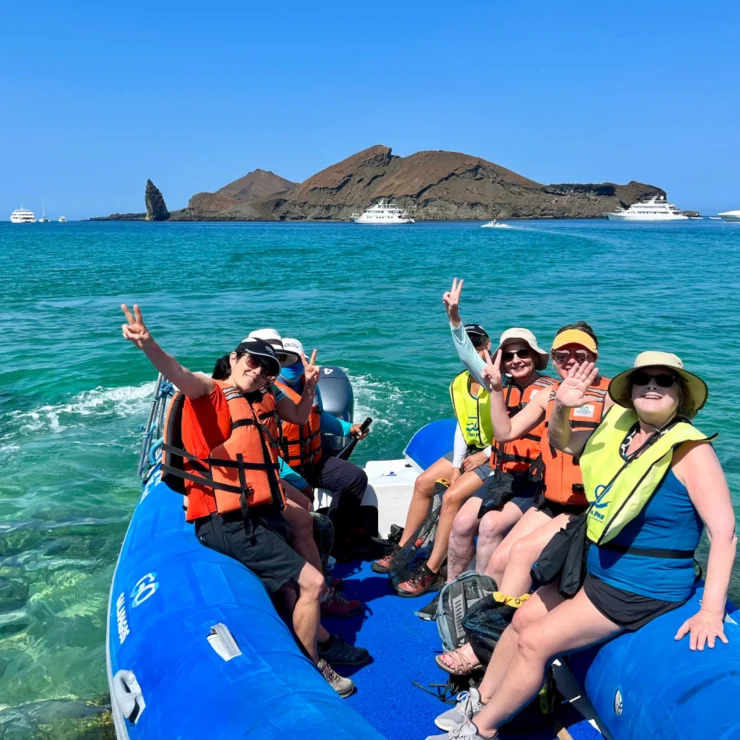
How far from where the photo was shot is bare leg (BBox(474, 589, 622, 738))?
2.40 meters

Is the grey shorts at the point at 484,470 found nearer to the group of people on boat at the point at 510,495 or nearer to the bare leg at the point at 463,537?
the group of people on boat at the point at 510,495

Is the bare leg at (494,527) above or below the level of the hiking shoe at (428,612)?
above

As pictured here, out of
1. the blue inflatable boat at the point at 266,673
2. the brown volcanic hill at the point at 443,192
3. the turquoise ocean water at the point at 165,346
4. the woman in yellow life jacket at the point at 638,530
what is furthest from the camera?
the brown volcanic hill at the point at 443,192

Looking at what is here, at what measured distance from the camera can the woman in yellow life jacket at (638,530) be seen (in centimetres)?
221

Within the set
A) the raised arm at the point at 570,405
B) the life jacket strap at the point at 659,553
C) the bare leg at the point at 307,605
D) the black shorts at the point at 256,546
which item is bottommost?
the bare leg at the point at 307,605

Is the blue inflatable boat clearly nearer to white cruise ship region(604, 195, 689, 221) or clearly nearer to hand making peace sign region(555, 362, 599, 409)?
hand making peace sign region(555, 362, 599, 409)

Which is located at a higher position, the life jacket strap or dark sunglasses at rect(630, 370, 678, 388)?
dark sunglasses at rect(630, 370, 678, 388)

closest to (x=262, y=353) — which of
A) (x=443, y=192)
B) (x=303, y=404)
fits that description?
(x=303, y=404)

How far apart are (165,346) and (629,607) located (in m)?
11.7

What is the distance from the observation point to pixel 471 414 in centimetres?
381

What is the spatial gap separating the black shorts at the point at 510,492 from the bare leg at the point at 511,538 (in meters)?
0.19

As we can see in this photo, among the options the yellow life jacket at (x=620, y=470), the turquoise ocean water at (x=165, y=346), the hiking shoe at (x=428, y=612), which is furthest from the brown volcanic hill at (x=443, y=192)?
the yellow life jacket at (x=620, y=470)

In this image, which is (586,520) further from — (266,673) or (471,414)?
(471,414)

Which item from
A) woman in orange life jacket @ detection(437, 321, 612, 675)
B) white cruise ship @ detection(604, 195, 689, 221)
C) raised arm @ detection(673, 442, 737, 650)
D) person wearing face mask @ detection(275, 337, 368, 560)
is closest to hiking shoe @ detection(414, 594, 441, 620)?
woman in orange life jacket @ detection(437, 321, 612, 675)
